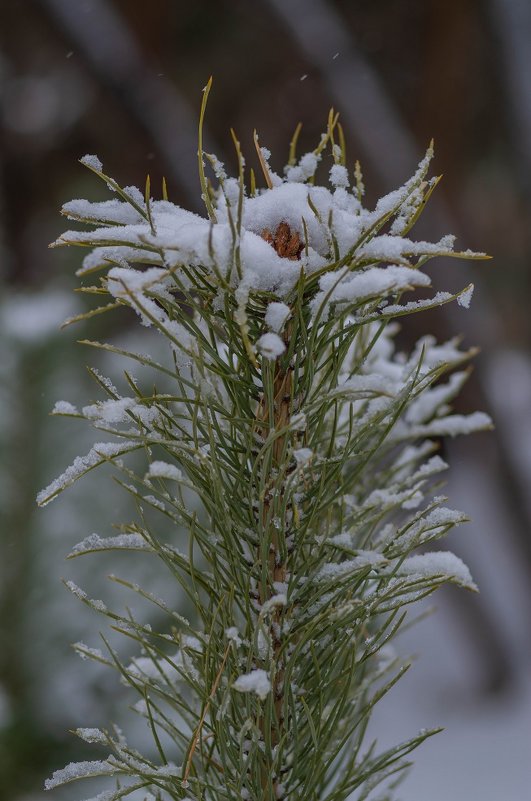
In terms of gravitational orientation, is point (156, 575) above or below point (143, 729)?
above

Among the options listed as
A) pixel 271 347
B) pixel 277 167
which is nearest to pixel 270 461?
pixel 271 347

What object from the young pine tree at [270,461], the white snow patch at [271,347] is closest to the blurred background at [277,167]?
the young pine tree at [270,461]

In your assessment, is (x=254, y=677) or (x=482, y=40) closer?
(x=254, y=677)

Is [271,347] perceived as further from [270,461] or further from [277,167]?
[277,167]

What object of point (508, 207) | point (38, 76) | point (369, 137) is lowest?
point (369, 137)

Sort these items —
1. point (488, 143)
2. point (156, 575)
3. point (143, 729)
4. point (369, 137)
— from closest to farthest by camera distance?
1. point (143, 729)
2. point (156, 575)
3. point (369, 137)
4. point (488, 143)

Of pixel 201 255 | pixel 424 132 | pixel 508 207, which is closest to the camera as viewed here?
pixel 201 255

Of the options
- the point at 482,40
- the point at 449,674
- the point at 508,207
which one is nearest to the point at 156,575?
the point at 449,674

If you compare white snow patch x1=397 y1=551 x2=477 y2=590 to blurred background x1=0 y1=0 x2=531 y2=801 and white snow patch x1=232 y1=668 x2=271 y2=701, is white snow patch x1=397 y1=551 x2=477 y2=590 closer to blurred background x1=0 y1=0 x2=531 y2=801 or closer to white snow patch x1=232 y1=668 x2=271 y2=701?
white snow patch x1=232 y1=668 x2=271 y2=701

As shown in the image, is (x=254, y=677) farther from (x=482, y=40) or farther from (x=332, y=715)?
(x=482, y=40)
